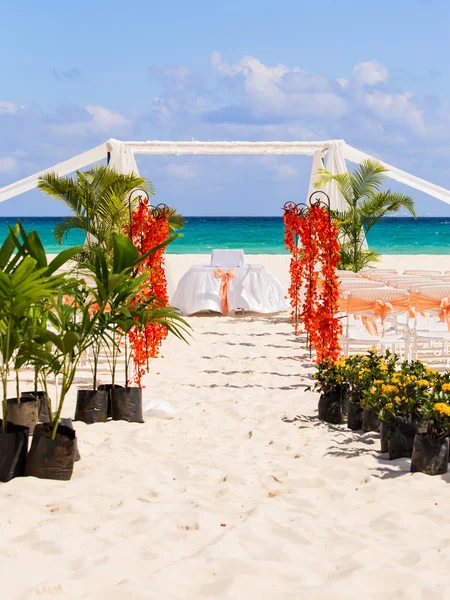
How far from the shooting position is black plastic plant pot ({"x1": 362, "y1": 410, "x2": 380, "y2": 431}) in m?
4.20

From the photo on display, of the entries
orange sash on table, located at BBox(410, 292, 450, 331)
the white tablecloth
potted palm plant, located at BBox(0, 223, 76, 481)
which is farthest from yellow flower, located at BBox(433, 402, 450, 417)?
the white tablecloth

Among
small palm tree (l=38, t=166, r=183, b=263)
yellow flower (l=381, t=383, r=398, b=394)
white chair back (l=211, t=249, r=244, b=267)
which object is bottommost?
yellow flower (l=381, t=383, r=398, b=394)

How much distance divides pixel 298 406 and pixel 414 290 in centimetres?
213

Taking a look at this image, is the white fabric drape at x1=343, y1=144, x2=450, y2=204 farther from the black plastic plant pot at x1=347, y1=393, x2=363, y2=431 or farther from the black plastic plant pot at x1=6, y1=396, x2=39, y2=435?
the black plastic plant pot at x1=6, y1=396, x2=39, y2=435

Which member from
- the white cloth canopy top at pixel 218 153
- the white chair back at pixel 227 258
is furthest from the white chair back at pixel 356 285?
the white chair back at pixel 227 258

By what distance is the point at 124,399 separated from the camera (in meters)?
4.50

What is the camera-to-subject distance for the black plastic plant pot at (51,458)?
10.4ft

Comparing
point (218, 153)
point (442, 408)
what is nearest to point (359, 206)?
point (218, 153)

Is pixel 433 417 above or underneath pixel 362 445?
above

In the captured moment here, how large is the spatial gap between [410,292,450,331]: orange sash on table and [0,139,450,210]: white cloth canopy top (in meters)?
4.43

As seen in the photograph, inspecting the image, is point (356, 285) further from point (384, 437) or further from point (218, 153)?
point (218, 153)

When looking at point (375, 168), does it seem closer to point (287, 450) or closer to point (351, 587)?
point (287, 450)

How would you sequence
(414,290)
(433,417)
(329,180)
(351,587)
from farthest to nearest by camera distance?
(329,180) < (414,290) < (433,417) < (351,587)

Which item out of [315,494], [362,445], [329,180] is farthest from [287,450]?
[329,180]
